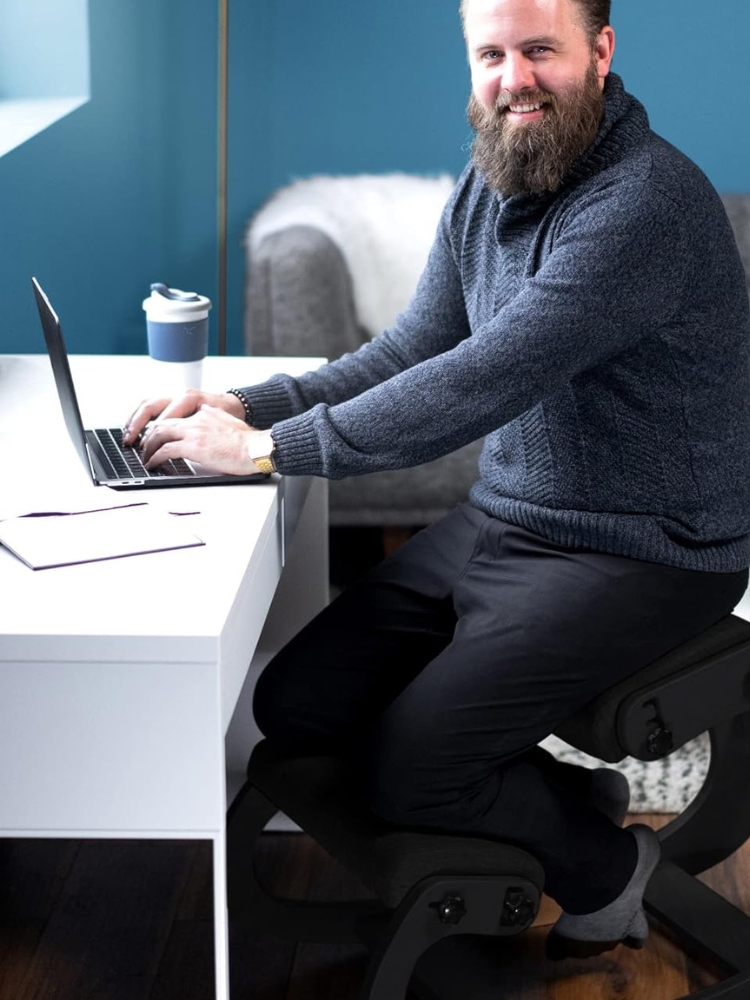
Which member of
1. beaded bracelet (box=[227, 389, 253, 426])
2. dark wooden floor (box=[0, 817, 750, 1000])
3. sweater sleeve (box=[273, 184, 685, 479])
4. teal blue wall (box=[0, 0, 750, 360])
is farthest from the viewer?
teal blue wall (box=[0, 0, 750, 360])

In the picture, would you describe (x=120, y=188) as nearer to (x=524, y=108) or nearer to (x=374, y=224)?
(x=374, y=224)

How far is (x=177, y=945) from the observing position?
5.90 ft

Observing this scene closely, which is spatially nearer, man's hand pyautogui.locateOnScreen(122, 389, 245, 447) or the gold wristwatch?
the gold wristwatch

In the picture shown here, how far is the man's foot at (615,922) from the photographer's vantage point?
1636 mm

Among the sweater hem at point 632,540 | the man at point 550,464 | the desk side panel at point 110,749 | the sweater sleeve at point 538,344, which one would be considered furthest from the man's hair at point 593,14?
the desk side panel at point 110,749

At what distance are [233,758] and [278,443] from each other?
29.1 inches

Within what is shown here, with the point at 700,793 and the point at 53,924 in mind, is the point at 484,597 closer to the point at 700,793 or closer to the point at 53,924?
the point at 700,793

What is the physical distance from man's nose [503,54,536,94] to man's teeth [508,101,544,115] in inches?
0.8

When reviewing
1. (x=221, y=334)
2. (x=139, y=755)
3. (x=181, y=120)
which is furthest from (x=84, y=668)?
(x=181, y=120)

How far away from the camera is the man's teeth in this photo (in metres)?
1.67

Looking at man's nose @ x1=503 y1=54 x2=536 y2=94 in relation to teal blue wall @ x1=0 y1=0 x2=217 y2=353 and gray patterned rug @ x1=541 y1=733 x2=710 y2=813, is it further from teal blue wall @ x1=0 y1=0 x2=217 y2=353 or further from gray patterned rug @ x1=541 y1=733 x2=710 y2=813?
gray patterned rug @ x1=541 y1=733 x2=710 y2=813

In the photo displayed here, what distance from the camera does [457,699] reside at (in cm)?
151

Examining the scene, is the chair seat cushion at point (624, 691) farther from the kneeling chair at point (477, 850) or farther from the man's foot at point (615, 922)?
the man's foot at point (615, 922)

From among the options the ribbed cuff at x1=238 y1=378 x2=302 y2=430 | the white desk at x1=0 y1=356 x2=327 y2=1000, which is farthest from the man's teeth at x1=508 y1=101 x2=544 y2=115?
the white desk at x1=0 y1=356 x2=327 y2=1000
